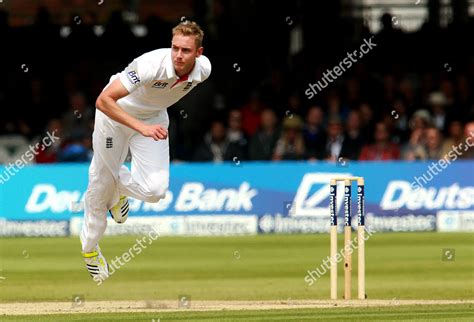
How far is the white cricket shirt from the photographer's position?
10500mm

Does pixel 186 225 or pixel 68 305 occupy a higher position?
pixel 186 225

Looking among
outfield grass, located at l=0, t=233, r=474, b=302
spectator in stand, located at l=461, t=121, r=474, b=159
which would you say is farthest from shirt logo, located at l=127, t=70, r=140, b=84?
spectator in stand, located at l=461, t=121, r=474, b=159

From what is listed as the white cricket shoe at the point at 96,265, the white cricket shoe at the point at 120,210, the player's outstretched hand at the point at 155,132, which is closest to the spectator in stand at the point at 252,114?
the white cricket shoe at the point at 120,210

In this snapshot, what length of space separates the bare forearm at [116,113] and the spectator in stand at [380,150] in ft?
33.6

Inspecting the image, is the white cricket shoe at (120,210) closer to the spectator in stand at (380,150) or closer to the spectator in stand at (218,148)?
A: the spectator in stand at (218,148)

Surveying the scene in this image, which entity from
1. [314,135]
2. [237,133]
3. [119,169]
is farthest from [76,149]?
[119,169]

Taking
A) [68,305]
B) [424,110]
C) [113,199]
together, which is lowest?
[68,305]

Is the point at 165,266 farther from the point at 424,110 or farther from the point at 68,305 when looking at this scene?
the point at 424,110

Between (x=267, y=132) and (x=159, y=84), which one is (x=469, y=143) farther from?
(x=159, y=84)

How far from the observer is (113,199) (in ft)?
37.9

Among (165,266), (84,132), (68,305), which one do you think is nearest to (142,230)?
(84,132)

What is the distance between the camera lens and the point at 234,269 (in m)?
15.4

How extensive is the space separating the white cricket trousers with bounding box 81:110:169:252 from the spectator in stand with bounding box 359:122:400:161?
30.6 ft

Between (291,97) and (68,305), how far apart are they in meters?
10.8
